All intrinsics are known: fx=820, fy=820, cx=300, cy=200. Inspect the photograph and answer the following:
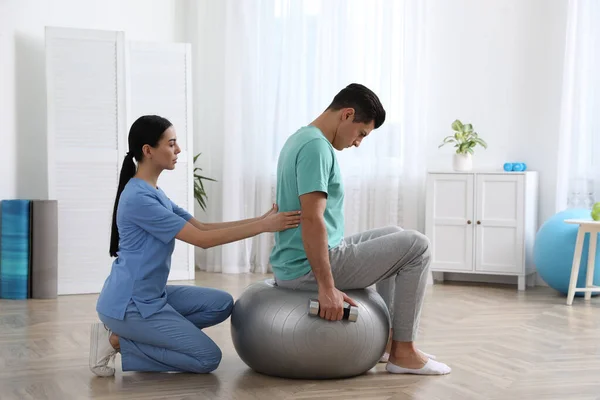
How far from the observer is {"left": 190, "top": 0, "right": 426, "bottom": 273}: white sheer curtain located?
6.05 metres

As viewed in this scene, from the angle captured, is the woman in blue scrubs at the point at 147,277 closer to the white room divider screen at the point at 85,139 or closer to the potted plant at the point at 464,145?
the white room divider screen at the point at 85,139

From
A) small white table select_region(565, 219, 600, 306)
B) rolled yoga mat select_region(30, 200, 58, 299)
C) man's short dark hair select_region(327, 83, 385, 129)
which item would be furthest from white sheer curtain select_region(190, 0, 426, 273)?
man's short dark hair select_region(327, 83, 385, 129)

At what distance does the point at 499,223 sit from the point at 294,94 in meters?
1.87

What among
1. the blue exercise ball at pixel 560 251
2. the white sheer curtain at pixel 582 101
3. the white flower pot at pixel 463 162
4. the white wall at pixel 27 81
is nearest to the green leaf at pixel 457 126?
the white flower pot at pixel 463 162

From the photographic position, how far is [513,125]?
5.89 meters

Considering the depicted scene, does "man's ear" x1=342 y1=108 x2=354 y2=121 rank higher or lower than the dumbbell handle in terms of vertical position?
higher

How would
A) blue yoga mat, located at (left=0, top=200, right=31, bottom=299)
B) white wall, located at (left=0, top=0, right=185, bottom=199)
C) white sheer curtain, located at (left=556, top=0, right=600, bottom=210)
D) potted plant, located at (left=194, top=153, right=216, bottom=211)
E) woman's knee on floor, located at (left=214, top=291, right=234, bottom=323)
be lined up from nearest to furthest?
woman's knee on floor, located at (left=214, top=291, right=234, bottom=323), blue yoga mat, located at (left=0, top=200, right=31, bottom=299), white wall, located at (left=0, top=0, right=185, bottom=199), white sheer curtain, located at (left=556, top=0, right=600, bottom=210), potted plant, located at (left=194, top=153, right=216, bottom=211)

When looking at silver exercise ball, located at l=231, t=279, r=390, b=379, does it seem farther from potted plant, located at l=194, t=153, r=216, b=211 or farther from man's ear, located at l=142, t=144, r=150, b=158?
potted plant, located at l=194, t=153, r=216, b=211

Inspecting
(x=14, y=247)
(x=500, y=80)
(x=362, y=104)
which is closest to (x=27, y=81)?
(x=14, y=247)

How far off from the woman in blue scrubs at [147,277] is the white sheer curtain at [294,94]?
3.00 metres

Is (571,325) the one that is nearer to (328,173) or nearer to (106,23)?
(328,173)

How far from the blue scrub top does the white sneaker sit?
95 mm

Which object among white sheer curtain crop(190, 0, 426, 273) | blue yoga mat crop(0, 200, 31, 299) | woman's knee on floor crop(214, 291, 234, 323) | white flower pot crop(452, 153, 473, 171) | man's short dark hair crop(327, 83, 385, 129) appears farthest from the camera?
white sheer curtain crop(190, 0, 426, 273)

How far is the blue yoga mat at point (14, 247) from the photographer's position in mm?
5090
